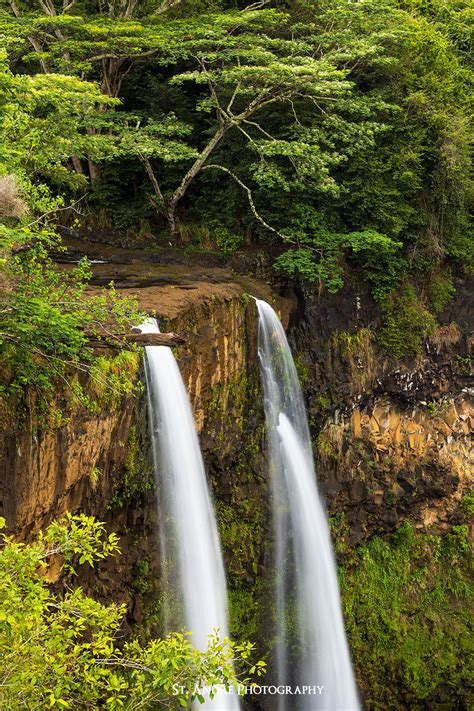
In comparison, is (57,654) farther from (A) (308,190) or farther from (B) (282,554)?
(A) (308,190)

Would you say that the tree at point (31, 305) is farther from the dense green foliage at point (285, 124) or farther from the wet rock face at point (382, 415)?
the wet rock face at point (382, 415)

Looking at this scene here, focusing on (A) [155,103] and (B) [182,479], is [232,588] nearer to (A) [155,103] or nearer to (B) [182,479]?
(B) [182,479]

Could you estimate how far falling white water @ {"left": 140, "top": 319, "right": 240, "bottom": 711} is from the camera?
937cm

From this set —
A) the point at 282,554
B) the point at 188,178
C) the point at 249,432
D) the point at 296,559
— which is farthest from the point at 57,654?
the point at 188,178

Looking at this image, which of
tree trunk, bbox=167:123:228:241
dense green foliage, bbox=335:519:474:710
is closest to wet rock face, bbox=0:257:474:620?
dense green foliage, bbox=335:519:474:710

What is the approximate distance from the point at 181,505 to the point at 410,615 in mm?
7330

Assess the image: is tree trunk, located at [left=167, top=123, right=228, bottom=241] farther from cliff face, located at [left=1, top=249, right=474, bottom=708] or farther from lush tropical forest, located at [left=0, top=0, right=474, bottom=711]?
cliff face, located at [left=1, top=249, right=474, bottom=708]

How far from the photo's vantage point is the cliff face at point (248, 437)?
8266 mm

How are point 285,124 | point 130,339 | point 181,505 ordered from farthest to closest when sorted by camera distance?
point 285,124 < point 181,505 < point 130,339

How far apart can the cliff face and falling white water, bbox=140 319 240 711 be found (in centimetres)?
23

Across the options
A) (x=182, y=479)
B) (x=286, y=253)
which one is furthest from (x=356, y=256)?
(x=182, y=479)

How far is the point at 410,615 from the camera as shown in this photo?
14.6 meters

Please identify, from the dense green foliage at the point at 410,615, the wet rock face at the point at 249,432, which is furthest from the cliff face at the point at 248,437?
the dense green foliage at the point at 410,615

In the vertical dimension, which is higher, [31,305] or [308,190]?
[308,190]
